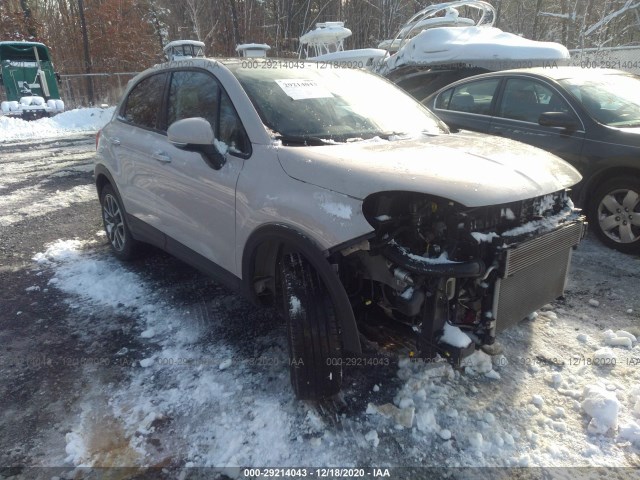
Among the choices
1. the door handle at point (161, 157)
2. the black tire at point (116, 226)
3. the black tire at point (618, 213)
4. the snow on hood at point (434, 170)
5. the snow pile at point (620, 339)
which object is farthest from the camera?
the black tire at point (116, 226)

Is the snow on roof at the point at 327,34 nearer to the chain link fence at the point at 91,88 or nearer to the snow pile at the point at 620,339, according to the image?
the snow pile at the point at 620,339

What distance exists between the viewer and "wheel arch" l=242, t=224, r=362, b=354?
2.33 meters

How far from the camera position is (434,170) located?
89.6 inches

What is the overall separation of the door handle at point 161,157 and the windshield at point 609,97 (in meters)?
4.11

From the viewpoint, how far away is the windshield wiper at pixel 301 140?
107 inches

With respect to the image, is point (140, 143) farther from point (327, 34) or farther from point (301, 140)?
point (327, 34)

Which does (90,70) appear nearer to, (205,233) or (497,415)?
(205,233)

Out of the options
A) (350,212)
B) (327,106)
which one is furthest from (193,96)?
(350,212)

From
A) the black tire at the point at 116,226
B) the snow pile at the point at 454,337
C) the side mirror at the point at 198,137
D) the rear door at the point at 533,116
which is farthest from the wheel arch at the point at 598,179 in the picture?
the black tire at the point at 116,226

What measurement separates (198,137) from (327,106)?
0.88 metres

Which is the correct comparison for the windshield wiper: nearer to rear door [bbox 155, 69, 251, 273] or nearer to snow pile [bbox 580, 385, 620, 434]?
rear door [bbox 155, 69, 251, 273]

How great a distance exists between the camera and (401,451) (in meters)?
2.28

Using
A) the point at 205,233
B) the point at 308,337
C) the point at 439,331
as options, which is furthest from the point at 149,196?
the point at 439,331

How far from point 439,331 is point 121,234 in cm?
352
